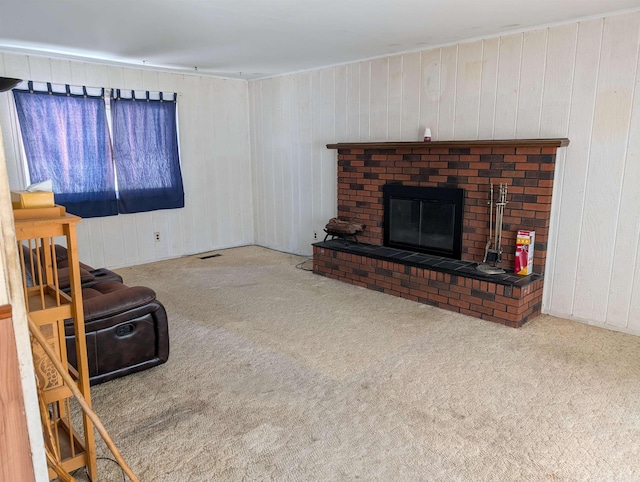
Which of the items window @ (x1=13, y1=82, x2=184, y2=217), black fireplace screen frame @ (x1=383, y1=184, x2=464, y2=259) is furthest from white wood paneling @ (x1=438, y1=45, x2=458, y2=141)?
window @ (x1=13, y1=82, x2=184, y2=217)

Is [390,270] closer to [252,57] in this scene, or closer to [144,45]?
[252,57]

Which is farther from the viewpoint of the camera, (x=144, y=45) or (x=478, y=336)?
(x=144, y=45)

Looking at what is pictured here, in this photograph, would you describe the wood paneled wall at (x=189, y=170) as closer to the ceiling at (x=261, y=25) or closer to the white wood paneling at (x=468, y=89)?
the ceiling at (x=261, y=25)

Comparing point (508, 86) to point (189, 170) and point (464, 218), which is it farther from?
point (189, 170)

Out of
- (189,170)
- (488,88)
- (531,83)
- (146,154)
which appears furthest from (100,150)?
(531,83)

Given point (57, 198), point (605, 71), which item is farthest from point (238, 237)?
point (605, 71)

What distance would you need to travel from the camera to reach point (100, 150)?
16.7ft

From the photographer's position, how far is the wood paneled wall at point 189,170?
4.82 m

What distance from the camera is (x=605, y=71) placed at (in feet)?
10.9

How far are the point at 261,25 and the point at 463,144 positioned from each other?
1884mm

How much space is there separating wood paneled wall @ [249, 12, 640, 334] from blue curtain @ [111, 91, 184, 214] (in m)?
2.29

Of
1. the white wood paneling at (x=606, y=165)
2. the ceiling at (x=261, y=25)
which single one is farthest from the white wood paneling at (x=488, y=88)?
the white wood paneling at (x=606, y=165)

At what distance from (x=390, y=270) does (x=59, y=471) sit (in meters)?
3.16

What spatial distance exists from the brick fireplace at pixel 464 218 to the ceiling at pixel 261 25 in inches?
34.8
